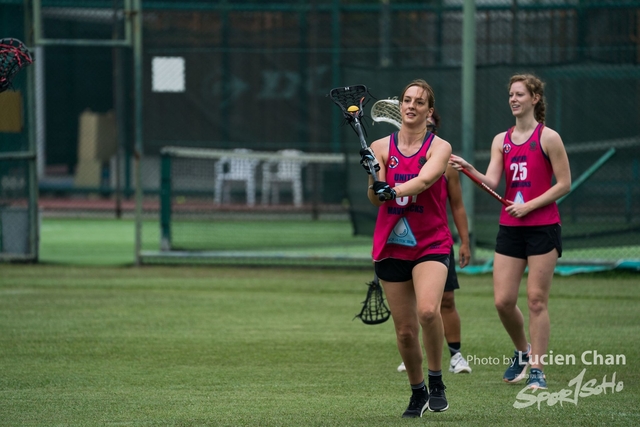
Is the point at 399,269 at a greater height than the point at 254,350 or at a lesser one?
greater

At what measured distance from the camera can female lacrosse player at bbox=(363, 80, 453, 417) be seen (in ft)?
18.7

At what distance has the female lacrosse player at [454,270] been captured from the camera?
682 cm

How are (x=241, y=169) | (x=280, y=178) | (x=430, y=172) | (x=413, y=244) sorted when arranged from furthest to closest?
(x=280, y=178), (x=241, y=169), (x=413, y=244), (x=430, y=172)

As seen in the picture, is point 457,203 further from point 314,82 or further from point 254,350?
point 314,82

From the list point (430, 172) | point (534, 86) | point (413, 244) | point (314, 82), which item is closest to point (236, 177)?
point (314, 82)

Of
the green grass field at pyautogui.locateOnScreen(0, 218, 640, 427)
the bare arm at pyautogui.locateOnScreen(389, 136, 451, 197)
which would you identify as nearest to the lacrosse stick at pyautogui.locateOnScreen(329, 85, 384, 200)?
the bare arm at pyautogui.locateOnScreen(389, 136, 451, 197)

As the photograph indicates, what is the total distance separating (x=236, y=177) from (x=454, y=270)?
32.2 ft

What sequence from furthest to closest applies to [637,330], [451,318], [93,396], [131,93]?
[131,93] < [637,330] < [451,318] < [93,396]

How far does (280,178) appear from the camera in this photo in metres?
17.1

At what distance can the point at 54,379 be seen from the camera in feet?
22.2

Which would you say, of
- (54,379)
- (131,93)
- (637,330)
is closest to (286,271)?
(637,330)

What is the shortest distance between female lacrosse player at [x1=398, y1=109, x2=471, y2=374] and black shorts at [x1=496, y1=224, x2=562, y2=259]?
247 mm

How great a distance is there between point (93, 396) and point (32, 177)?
292 inches

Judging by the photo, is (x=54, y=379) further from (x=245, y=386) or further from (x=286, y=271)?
(x=286, y=271)
